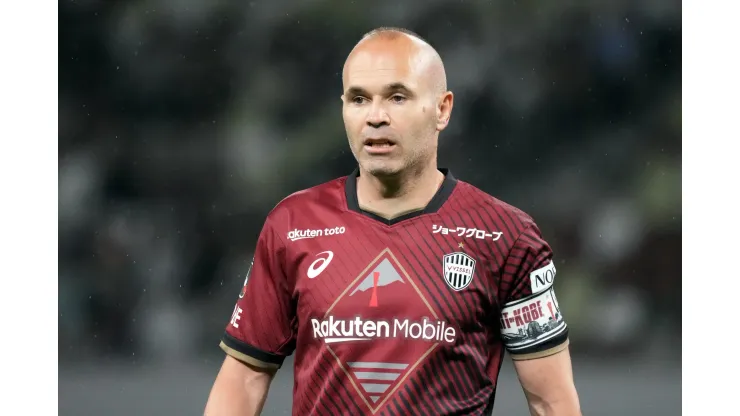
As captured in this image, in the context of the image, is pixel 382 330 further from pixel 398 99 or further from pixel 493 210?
pixel 398 99

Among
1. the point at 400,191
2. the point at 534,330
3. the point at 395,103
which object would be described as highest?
the point at 395,103

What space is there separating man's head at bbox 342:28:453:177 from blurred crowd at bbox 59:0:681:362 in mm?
3194

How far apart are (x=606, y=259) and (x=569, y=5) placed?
150cm

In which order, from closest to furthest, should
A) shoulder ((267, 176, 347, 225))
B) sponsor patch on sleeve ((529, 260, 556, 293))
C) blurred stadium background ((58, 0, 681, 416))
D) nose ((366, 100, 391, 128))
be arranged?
1. nose ((366, 100, 391, 128))
2. sponsor patch on sleeve ((529, 260, 556, 293))
3. shoulder ((267, 176, 347, 225))
4. blurred stadium background ((58, 0, 681, 416))

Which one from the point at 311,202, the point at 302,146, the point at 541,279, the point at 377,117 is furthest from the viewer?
the point at 302,146

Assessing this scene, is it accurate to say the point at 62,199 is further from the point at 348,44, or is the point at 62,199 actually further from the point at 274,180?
the point at 348,44

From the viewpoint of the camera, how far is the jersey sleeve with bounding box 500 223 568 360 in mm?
2951

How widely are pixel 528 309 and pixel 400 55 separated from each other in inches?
29.4

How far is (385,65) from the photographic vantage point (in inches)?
114

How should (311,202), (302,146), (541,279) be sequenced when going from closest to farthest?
1. (541,279)
2. (311,202)
3. (302,146)

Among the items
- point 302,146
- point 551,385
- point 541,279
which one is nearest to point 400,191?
point 541,279

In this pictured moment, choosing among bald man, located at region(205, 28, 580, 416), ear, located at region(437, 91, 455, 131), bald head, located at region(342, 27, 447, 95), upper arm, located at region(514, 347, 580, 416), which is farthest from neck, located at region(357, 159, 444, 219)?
upper arm, located at region(514, 347, 580, 416)

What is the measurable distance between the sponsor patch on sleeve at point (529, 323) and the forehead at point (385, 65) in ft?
2.13

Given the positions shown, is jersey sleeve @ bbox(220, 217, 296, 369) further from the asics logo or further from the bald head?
the bald head
